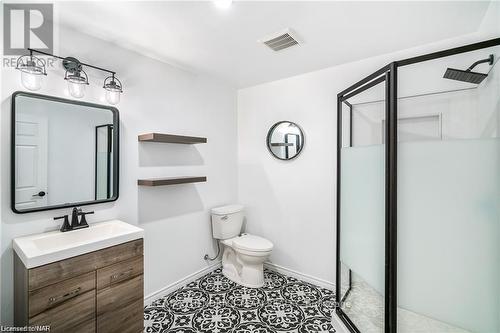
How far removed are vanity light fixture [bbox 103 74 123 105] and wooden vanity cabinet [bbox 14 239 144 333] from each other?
45.9 inches

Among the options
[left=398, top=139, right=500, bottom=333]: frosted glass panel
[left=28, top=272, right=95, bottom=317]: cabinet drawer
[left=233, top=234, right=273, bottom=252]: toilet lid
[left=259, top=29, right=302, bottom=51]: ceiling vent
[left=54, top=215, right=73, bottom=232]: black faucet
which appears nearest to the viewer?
[left=398, top=139, right=500, bottom=333]: frosted glass panel

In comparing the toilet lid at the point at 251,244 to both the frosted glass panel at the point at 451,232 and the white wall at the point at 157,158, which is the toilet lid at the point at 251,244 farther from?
the frosted glass panel at the point at 451,232

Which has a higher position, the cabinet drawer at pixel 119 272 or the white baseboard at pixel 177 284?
the cabinet drawer at pixel 119 272

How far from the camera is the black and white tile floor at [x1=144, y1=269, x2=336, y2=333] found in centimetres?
183

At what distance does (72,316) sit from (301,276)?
83.0 inches

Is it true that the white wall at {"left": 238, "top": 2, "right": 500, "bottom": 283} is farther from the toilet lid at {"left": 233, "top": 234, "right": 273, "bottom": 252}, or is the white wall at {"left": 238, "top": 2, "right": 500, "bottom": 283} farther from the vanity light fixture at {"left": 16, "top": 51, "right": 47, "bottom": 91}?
the vanity light fixture at {"left": 16, "top": 51, "right": 47, "bottom": 91}

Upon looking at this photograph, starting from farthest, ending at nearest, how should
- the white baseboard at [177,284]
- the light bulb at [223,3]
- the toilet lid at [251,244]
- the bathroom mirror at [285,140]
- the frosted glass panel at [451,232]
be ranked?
1. the bathroom mirror at [285,140]
2. the toilet lid at [251,244]
3. the white baseboard at [177,284]
4. the light bulb at [223,3]
5. the frosted glass panel at [451,232]

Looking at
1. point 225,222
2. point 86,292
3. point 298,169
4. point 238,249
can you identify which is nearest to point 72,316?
point 86,292

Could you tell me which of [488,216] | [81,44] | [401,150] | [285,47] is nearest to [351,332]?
[488,216]

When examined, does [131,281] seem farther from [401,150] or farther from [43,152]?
[401,150]

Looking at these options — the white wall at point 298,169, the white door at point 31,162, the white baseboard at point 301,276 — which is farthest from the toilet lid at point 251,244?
the white door at point 31,162

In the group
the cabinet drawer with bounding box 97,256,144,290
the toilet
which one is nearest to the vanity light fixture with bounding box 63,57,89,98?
the cabinet drawer with bounding box 97,256,144,290

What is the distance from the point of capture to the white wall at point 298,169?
240cm

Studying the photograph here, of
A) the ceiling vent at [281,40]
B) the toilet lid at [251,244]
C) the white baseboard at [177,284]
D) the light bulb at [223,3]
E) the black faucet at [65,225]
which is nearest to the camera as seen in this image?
the light bulb at [223,3]
